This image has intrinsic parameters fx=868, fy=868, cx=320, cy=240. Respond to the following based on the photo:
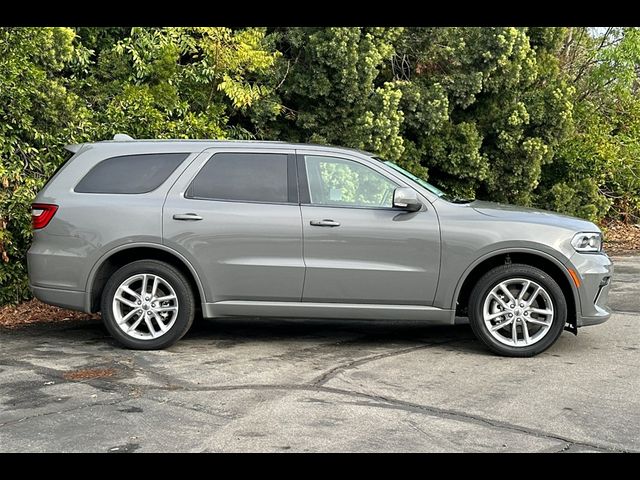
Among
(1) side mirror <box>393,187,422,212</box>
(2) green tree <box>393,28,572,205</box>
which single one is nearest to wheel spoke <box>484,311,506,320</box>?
(1) side mirror <box>393,187,422,212</box>

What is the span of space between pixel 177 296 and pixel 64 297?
3.30 ft

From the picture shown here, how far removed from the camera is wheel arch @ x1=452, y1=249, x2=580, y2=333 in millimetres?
7230

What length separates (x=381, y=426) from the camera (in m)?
5.35

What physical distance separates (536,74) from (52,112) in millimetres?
7872

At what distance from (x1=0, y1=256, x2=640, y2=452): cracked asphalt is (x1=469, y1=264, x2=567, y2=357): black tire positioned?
0.10m

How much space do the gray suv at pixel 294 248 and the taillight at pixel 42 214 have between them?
0.02 meters

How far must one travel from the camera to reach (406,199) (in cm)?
723

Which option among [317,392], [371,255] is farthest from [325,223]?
[317,392]

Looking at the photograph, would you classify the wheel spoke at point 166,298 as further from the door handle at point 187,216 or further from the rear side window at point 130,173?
the rear side window at point 130,173

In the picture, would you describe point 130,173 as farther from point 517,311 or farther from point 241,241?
point 517,311

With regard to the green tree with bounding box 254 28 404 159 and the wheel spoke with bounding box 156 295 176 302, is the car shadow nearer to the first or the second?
the wheel spoke with bounding box 156 295 176 302
